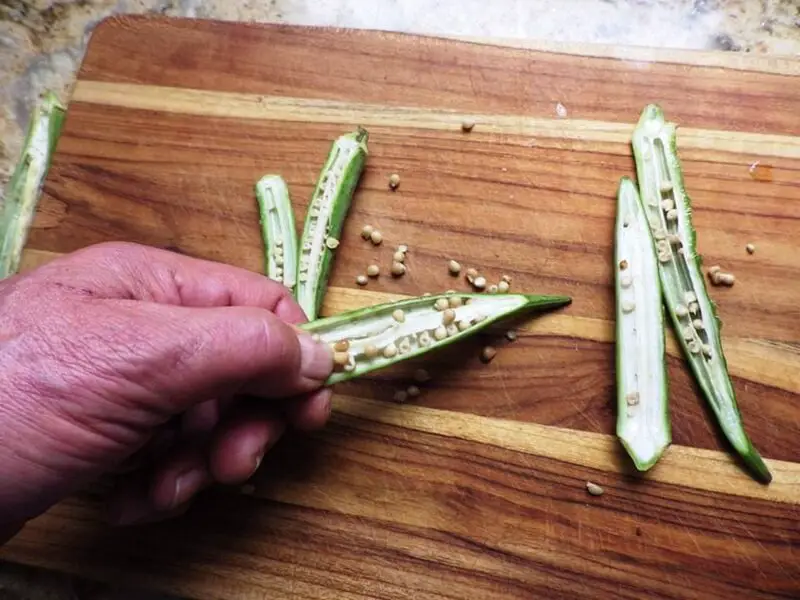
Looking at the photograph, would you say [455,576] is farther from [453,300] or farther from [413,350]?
[453,300]

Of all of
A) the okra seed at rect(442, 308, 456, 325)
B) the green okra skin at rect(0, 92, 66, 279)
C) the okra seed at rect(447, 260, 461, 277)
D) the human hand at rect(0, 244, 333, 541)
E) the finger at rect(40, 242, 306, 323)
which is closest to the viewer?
the human hand at rect(0, 244, 333, 541)

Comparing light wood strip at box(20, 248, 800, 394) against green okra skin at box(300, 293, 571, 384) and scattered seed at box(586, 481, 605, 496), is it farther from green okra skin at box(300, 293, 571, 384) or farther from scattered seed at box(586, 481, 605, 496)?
scattered seed at box(586, 481, 605, 496)

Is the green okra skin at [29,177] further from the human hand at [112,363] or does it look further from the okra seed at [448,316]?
the okra seed at [448,316]

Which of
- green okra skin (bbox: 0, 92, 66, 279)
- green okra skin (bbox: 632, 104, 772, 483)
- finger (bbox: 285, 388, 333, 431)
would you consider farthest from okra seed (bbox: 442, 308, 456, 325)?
green okra skin (bbox: 0, 92, 66, 279)

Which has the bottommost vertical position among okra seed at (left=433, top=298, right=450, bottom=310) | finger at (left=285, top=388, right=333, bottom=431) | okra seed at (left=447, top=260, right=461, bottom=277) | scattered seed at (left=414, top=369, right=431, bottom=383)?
finger at (left=285, top=388, right=333, bottom=431)

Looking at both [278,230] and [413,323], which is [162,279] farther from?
[413,323]

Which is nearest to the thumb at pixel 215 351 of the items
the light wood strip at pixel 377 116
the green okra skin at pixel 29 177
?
the light wood strip at pixel 377 116
